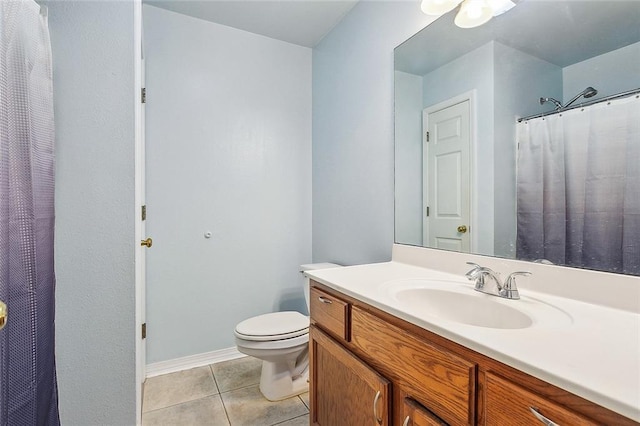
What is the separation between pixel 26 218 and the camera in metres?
0.72

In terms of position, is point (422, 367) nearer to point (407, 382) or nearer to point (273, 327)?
point (407, 382)

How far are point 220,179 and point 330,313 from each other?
1426 millimetres

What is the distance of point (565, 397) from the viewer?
1.59 feet

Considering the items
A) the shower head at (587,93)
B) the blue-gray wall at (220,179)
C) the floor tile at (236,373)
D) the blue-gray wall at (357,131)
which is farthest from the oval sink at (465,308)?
the blue-gray wall at (220,179)

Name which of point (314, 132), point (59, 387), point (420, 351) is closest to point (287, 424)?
point (59, 387)

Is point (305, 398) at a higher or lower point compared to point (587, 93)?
lower

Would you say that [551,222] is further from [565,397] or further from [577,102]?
[565,397]

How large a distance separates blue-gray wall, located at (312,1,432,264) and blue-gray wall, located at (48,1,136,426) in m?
1.23

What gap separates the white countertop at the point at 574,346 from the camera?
1.49 ft

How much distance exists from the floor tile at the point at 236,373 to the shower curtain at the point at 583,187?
1.72 m

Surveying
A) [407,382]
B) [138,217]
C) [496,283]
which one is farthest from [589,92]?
[138,217]

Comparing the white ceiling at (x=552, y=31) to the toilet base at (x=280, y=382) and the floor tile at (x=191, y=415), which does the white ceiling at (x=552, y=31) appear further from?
the floor tile at (x=191, y=415)

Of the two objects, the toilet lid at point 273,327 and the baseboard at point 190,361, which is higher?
the toilet lid at point 273,327

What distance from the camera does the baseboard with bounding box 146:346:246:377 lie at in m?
1.96
